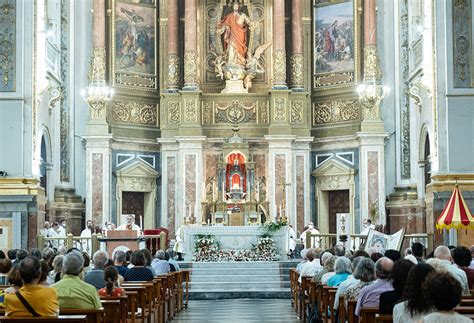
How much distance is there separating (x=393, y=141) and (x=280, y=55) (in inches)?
175

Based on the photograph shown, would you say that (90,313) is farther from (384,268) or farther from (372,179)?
(372,179)

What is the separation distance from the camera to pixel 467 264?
1202cm

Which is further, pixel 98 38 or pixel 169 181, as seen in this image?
pixel 169 181

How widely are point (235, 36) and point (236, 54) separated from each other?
61 centimetres

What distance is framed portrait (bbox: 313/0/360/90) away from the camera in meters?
31.3

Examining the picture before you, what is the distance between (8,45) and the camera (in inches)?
907

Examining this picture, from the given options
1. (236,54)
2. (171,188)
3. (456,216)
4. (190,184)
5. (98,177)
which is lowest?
(456,216)

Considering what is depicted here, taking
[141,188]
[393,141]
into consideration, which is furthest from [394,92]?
[141,188]

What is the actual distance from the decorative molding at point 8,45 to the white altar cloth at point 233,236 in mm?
6137

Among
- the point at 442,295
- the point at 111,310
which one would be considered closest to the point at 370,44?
the point at 111,310

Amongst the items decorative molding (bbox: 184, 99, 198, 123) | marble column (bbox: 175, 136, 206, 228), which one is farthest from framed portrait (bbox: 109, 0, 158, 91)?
marble column (bbox: 175, 136, 206, 228)

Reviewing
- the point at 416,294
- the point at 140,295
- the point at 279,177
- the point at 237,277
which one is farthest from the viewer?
the point at 279,177

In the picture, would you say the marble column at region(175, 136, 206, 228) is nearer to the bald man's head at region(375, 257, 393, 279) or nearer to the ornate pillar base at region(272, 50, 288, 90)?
the ornate pillar base at region(272, 50, 288, 90)

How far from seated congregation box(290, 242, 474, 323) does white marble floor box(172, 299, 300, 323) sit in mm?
511
